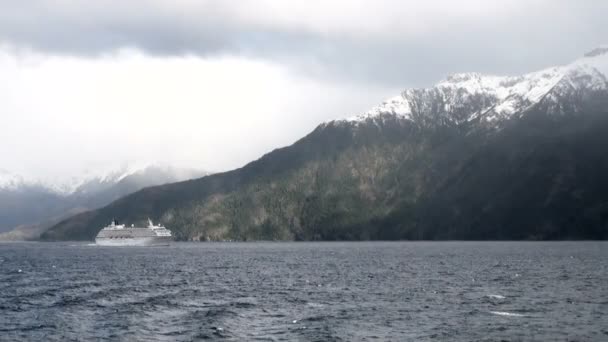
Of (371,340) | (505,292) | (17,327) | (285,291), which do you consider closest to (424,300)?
(505,292)

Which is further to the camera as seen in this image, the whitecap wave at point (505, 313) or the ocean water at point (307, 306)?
the whitecap wave at point (505, 313)

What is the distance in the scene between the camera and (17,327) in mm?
82938

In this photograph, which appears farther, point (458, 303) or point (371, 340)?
point (458, 303)

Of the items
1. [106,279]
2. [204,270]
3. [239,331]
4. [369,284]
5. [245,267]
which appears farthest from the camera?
[245,267]

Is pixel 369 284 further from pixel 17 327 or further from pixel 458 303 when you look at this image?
pixel 17 327

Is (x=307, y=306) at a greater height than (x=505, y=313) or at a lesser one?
greater

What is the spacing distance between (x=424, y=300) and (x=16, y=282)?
252 ft

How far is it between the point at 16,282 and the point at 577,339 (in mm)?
101994

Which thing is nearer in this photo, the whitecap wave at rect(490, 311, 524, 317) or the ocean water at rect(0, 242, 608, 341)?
the ocean water at rect(0, 242, 608, 341)

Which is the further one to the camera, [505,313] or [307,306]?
[307,306]

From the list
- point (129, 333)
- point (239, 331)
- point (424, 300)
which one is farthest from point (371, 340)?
point (424, 300)

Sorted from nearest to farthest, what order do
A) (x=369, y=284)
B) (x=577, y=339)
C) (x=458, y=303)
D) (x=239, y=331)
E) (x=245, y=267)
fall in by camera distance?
(x=577, y=339)
(x=239, y=331)
(x=458, y=303)
(x=369, y=284)
(x=245, y=267)

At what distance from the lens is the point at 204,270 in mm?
171375

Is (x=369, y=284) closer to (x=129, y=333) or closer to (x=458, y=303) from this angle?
(x=458, y=303)
